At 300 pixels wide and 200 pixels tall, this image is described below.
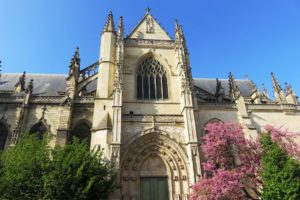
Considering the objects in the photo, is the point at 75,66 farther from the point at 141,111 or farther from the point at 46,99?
the point at 141,111

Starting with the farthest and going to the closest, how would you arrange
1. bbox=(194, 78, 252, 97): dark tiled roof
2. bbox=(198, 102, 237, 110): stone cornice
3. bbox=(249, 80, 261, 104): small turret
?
bbox=(194, 78, 252, 97): dark tiled roof → bbox=(249, 80, 261, 104): small turret → bbox=(198, 102, 237, 110): stone cornice

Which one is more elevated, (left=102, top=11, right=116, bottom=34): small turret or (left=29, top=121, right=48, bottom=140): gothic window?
(left=102, top=11, right=116, bottom=34): small turret

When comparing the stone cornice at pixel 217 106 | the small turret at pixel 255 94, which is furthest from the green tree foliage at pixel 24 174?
the small turret at pixel 255 94

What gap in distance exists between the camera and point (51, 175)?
9641 mm

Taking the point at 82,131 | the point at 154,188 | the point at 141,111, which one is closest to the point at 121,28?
the point at 141,111

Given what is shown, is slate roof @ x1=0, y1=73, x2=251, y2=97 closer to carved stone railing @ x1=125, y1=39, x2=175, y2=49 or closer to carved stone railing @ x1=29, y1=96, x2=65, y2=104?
carved stone railing @ x1=29, y1=96, x2=65, y2=104

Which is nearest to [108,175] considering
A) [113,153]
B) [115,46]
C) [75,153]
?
[113,153]

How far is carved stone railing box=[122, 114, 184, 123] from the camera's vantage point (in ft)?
47.9

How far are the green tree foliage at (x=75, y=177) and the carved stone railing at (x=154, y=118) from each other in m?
4.00

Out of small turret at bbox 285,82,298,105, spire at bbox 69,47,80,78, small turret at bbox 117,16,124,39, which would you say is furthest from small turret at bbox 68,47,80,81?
small turret at bbox 285,82,298,105

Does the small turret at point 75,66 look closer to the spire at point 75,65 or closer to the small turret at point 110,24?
the spire at point 75,65

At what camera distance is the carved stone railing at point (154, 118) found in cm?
1460

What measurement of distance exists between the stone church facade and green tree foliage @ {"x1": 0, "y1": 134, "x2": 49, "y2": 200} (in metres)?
3.37

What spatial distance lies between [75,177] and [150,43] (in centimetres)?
1222
